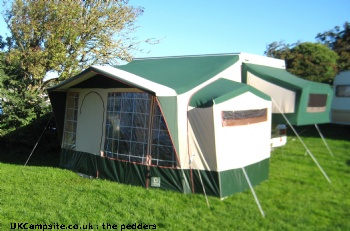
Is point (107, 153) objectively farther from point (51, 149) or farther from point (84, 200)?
point (51, 149)

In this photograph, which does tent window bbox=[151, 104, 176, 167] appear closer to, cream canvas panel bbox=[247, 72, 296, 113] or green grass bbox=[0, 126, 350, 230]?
green grass bbox=[0, 126, 350, 230]

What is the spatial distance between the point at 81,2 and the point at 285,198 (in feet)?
32.4

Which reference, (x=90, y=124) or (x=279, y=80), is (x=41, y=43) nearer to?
(x=90, y=124)

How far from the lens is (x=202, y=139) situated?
5.85 m

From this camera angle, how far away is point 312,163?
7.25 metres

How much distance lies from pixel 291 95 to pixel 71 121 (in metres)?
5.32

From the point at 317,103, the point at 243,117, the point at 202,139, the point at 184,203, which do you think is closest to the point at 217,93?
the point at 243,117

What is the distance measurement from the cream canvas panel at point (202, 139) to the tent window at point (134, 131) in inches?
19.2

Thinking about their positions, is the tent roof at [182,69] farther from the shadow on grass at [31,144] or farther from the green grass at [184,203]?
the shadow on grass at [31,144]

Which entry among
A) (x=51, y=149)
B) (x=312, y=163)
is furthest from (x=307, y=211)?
(x=51, y=149)

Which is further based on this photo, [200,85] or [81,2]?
[81,2]

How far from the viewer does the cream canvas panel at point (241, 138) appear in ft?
18.6

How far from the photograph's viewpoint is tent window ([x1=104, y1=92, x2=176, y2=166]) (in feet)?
20.9

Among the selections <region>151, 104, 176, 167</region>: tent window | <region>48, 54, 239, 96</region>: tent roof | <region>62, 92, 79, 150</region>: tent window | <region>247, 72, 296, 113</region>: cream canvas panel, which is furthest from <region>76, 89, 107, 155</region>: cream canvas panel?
<region>247, 72, 296, 113</region>: cream canvas panel
